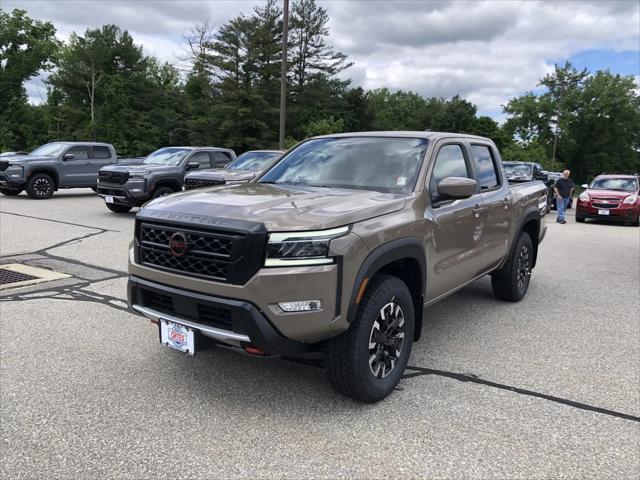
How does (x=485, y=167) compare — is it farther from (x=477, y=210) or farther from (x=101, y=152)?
(x=101, y=152)

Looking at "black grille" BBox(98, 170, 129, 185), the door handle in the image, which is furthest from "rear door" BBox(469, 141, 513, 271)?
"black grille" BBox(98, 170, 129, 185)

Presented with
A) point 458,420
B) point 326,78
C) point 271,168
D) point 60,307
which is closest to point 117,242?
point 60,307

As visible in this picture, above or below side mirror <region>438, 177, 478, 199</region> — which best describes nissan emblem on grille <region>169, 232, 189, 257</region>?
below

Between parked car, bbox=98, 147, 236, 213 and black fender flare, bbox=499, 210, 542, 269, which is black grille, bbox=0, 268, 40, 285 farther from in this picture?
black fender flare, bbox=499, 210, 542, 269

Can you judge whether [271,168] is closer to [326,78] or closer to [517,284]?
[517,284]

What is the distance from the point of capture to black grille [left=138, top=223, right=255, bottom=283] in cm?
294

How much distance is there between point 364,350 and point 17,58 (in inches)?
1998

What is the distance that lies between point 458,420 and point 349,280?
3.85 ft

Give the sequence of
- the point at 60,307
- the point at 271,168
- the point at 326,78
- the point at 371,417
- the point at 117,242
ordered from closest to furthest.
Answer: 1. the point at 371,417
2. the point at 271,168
3. the point at 60,307
4. the point at 117,242
5. the point at 326,78

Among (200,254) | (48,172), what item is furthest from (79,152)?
(200,254)

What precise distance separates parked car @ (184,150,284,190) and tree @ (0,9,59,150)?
3996 cm

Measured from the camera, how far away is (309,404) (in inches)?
134

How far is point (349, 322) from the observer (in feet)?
10.1

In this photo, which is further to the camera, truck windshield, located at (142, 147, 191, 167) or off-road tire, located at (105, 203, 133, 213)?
truck windshield, located at (142, 147, 191, 167)
